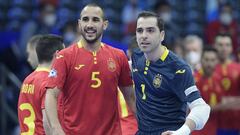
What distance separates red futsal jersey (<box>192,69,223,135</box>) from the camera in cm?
1135

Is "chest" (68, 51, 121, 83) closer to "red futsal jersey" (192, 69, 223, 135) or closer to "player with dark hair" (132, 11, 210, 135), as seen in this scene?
"player with dark hair" (132, 11, 210, 135)

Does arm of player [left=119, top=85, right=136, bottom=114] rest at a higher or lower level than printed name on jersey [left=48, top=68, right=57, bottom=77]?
lower

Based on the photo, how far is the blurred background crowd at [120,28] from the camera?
13.5 m

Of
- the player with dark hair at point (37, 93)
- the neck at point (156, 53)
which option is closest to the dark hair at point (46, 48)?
the player with dark hair at point (37, 93)

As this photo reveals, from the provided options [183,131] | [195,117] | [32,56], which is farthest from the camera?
[32,56]

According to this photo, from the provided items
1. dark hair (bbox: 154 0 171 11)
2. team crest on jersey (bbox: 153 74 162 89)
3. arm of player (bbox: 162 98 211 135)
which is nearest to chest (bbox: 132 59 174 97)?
team crest on jersey (bbox: 153 74 162 89)

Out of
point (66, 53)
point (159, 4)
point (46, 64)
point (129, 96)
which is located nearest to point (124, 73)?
point (129, 96)

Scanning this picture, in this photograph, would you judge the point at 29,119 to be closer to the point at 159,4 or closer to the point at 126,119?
the point at 126,119

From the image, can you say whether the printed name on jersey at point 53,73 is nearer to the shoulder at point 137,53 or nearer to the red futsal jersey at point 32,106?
the red futsal jersey at point 32,106

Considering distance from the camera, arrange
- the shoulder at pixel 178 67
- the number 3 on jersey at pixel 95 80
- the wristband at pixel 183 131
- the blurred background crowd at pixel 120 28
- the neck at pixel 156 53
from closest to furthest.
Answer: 1. the wristband at pixel 183 131
2. the shoulder at pixel 178 67
3. the neck at pixel 156 53
4. the number 3 on jersey at pixel 95 80
5. the blurred background crowd at pixel 120 28

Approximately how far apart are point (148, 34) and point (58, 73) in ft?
3.47

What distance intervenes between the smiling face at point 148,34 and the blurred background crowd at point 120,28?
4.24m

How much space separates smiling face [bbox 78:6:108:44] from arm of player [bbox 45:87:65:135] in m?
0.72

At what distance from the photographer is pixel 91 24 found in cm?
824
